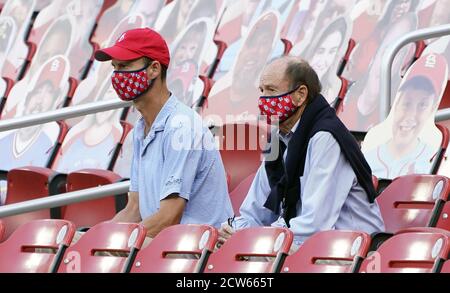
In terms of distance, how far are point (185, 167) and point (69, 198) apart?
99 cm

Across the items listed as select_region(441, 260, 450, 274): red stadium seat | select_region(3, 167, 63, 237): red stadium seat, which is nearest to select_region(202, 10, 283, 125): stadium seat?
select_region(3, 167, 63, 237): red stadium seat

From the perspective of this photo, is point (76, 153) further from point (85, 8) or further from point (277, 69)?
point (277, 69)

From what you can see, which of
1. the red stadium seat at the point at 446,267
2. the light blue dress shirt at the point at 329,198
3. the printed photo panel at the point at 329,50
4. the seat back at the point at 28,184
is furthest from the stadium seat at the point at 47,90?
the red stadium seat at the point at 446,267

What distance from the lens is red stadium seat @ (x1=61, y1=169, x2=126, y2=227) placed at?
681 centimetres

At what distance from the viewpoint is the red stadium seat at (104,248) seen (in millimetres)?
5152

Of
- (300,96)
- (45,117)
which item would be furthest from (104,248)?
(45,117)

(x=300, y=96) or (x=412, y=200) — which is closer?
(x=300, y=96)

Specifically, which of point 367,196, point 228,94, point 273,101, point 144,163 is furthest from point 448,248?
point 228,94

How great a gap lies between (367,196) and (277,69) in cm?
61

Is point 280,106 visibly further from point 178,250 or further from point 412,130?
point 412,130

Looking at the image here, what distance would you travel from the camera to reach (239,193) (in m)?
6.20

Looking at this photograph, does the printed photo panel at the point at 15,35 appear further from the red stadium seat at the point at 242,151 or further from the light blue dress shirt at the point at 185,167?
the light blue dress shirt at the point at 185,167

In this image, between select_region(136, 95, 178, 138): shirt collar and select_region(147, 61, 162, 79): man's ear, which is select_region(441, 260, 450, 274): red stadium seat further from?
select_region(147, 61, 162, 79): man's ear

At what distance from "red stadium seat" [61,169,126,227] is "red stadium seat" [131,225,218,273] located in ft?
5.29
